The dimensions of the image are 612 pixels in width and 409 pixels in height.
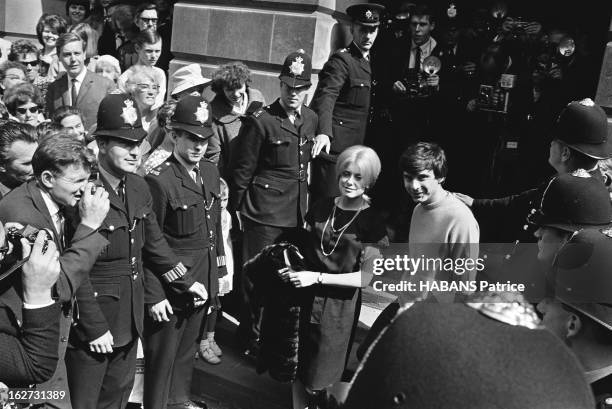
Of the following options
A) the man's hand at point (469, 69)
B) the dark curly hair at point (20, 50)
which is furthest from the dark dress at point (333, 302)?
the dark curly hair at point (20, 50)

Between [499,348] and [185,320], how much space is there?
10.6 feet

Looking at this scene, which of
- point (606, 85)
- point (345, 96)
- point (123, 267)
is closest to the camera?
point (123, 267)

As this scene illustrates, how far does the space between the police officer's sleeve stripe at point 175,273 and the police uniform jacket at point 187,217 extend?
0.08 meters

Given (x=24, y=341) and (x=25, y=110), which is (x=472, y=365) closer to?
(x=24, y=341)

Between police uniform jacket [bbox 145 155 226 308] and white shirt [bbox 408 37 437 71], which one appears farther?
white shirt [bbox 408 37 437 71]

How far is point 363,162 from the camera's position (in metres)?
3.73

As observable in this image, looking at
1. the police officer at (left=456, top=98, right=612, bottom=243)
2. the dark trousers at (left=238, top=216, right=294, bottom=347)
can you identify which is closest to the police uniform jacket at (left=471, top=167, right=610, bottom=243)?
the police officer at (left=456, top=98, right=612, bottom=243)

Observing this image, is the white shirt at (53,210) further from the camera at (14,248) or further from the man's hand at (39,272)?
the man's hand at (39,272)

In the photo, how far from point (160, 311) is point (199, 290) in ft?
0.84

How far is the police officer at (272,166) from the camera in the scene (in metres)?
4.76

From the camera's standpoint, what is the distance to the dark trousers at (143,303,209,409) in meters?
3.82

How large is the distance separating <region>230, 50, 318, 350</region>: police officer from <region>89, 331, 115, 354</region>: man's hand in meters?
1.51

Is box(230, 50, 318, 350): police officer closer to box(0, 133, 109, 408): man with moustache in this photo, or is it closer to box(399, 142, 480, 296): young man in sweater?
box(399, 142, 480, 296): young man in sweater

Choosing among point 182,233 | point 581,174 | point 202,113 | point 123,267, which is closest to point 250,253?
point 182,233
